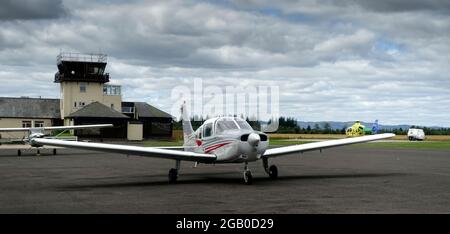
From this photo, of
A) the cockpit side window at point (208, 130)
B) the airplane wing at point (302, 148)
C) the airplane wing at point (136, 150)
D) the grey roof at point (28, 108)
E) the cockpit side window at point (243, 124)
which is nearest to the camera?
the airplane wing at point (136, 150)

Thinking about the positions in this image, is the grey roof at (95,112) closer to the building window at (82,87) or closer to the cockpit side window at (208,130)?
the building window at (82,87)

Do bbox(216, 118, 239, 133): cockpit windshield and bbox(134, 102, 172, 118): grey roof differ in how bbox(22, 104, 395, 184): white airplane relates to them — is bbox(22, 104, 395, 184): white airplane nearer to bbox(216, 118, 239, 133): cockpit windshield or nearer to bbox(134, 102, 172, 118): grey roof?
bbox(216, 118, 239, 133): cockpit windshield

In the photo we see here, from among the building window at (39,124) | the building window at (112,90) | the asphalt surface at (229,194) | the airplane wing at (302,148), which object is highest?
the building window at (112,90)

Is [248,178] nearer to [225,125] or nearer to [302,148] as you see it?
[225,125]

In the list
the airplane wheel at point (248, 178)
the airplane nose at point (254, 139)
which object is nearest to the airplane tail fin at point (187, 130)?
the airplane wheel at point (248, 178)

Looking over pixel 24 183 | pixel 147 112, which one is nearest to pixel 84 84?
pixel 147 112

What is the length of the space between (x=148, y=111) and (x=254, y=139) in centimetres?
7609

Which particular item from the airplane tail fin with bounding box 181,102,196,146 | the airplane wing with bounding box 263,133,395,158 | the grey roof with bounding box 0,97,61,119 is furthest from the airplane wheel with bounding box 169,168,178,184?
the grey roof with bounding box 0,97,61,119

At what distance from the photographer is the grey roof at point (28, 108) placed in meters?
87.4

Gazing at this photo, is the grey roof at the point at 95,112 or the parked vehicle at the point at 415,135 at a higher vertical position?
the grey roof at the point at 95,112

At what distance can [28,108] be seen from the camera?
292 ft

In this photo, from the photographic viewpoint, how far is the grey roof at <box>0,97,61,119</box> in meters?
87.4

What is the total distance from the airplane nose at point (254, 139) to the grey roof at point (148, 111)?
244ft
